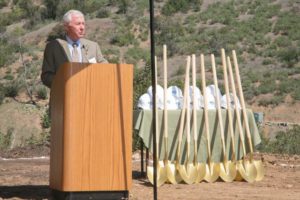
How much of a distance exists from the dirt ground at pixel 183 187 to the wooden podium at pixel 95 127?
98cm

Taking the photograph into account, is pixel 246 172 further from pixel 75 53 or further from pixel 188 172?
pixel 75 53

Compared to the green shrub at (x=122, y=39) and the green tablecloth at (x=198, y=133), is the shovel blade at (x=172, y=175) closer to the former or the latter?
the green tablecloth at (x=198, y=133)

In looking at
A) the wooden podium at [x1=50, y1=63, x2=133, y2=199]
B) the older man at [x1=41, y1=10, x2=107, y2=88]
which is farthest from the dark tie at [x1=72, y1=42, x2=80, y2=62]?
the wooden podium at [x1=50, y1=63, x2=133, y2=199]

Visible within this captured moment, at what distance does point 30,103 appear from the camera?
93.4 ft

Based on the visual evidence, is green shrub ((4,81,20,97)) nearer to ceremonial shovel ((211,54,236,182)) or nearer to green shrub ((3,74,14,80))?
green shrub ((3,74,14,80))

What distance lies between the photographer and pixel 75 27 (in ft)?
17.7

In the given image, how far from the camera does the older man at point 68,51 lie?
17.8ft

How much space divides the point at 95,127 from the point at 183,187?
245cm

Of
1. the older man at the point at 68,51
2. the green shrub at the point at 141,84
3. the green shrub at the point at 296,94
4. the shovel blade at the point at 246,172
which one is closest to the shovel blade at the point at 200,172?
the shovel blade at the point at 246,172

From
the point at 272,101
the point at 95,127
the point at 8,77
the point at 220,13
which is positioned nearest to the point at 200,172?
the point at 95,127

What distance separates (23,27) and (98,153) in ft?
133

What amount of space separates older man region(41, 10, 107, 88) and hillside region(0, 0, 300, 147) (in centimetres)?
1683

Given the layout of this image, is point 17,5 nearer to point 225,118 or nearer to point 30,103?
point 30,103

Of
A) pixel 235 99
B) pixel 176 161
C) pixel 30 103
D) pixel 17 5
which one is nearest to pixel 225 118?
pixel 235 99
